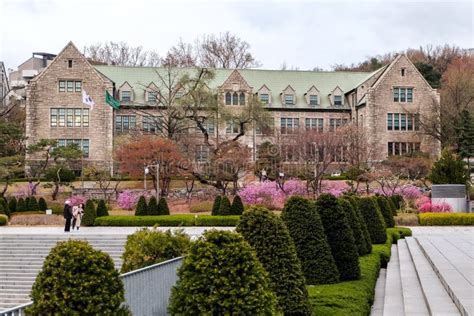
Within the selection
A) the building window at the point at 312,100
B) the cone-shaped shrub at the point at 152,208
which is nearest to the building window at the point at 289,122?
the building window at the point at 312,100

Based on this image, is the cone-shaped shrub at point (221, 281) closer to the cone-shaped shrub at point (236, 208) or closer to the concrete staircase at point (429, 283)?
the concrete staircase at point (429, 283)

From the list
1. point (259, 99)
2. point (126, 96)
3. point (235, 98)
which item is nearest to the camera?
point (259, 99)

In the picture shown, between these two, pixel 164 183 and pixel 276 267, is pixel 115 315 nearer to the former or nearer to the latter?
pixel 276 267

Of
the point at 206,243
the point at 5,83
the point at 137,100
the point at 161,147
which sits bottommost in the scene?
the point at 206,243

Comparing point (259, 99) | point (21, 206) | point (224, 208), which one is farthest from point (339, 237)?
point (259, 99)

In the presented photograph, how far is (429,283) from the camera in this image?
1273 centimetres

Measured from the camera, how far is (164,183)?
Answer: 4319 cm

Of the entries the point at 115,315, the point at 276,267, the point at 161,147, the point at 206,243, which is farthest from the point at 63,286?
the point at 161,147

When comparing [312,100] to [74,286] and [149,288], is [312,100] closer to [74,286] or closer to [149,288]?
[149,288]

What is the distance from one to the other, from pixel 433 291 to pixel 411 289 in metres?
1.34

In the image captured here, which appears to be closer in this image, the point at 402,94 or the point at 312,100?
the point at 402,94

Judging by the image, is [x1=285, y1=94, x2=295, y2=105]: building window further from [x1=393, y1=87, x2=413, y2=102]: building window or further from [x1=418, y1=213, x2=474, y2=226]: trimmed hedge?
[x1=418, y1=213, x2=474, y2=226]: trimmed hedge

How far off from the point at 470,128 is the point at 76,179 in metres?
33.6

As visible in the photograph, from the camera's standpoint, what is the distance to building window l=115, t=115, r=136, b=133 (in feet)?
193
